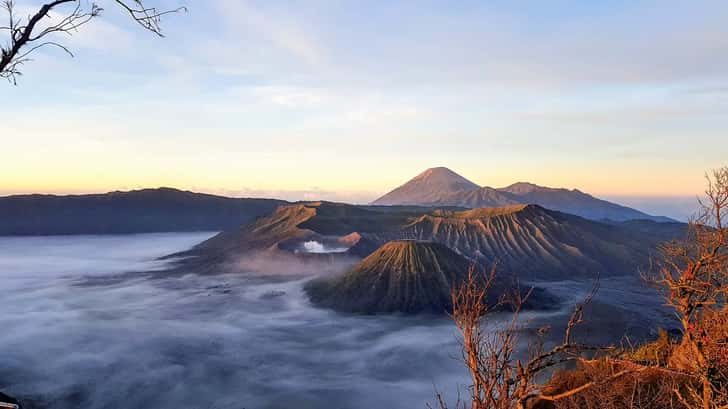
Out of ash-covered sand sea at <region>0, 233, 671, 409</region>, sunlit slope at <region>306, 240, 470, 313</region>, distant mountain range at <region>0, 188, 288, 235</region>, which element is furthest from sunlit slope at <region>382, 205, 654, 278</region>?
distant mountain range at <region>0, 188, 288, 235</region>

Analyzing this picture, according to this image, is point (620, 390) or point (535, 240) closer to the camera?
point (620, 390)

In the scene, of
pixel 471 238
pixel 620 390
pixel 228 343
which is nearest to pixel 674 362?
pixel 620 390

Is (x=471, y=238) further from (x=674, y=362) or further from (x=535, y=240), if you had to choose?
(x=674, y=362)

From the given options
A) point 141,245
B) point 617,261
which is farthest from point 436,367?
point 141,245

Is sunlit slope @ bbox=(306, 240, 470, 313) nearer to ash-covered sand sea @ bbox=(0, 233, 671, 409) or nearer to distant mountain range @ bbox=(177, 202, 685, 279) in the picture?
ash-covered sand sea @ bbox=(0, 233, 671, 409)

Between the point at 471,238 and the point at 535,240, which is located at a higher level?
the point at 471,238

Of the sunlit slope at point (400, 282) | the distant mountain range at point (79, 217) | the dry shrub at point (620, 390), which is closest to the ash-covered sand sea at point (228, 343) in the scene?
the sunlit slope at point (400, 282)

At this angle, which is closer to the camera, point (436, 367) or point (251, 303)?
point (436, 367)

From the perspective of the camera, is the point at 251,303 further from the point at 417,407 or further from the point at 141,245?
the point at 141,245
